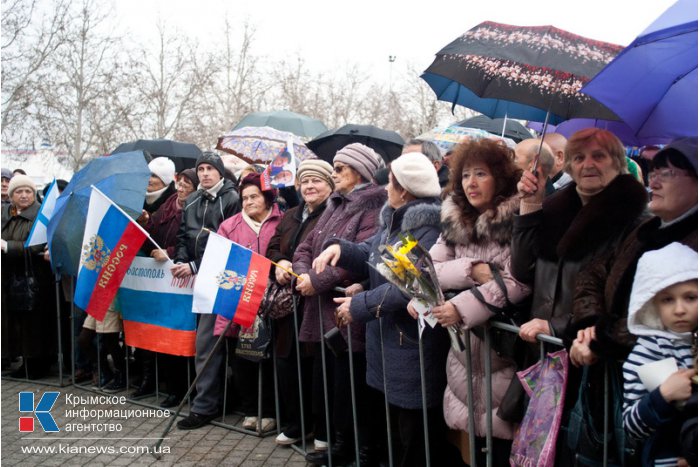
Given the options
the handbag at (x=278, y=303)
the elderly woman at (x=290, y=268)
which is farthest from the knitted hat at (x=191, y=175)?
the handbag at (x=278, y=303)

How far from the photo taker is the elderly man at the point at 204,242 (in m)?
6.31

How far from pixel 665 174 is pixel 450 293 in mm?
1486

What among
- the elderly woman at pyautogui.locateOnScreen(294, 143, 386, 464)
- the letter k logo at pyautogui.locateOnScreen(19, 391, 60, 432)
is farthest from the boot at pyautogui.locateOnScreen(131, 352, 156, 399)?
the elderly woman at pyautogui.locateOnScreen(294, 143, 386, 464)

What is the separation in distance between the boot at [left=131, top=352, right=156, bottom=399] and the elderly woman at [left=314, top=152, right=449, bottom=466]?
3420 millimetres

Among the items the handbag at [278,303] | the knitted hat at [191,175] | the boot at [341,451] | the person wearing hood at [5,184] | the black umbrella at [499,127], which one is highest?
the black umbrella at [499,127]

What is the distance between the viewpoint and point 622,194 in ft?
10.2

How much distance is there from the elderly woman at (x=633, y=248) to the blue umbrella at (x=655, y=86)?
1.68 ft

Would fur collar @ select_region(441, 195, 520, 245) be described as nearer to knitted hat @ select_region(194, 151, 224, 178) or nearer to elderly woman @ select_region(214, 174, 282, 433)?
elderly woman @ select_region(214, 174, 282, 433)

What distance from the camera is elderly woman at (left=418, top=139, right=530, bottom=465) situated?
3600mm

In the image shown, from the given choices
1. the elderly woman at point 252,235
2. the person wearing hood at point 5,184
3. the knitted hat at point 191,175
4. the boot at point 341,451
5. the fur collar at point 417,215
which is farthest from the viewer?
the person wearing hood at point 5,184

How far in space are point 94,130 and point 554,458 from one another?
3010cm

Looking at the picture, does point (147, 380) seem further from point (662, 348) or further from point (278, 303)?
point (662, 348)

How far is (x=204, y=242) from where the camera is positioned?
652cm

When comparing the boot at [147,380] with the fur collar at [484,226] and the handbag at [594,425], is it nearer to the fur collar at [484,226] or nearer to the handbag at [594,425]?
the fur collar at [484,226]
